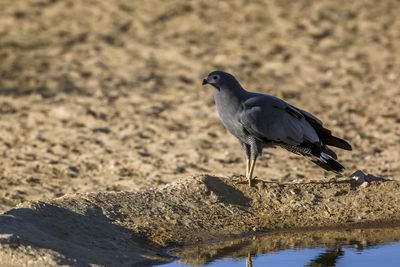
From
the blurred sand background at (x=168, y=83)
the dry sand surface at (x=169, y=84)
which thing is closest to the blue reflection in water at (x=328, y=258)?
the dry sand surface at (x=169, y=84)

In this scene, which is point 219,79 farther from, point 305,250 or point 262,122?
point 305,250

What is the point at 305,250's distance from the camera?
5.26 m

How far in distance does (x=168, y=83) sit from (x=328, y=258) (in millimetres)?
6532

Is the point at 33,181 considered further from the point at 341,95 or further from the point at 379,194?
the point at 341,95

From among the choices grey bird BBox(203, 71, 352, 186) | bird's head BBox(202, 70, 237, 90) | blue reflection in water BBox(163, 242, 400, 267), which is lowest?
blue reflection in water BBox(163, 242, 400, 267)

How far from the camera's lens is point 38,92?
10844 mm

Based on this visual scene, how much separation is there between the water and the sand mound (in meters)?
0.12

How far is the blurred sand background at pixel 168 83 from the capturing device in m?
8.17

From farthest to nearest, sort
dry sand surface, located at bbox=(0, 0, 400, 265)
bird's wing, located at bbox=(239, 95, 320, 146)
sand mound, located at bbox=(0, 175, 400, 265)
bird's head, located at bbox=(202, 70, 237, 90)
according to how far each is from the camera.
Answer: dry sand surface, located at bbox=(0, 0, 400, 265), bird's head, located at bbox=(202, 70, 237, 90), bird's wing, located at bbox=(239, 95, 320, 146), sand mound, located at bbox=(0, 175, 400, 265)

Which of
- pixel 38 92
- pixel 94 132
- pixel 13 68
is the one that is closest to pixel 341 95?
pixel 94 132

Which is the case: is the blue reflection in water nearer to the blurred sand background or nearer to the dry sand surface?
the dry sand surface

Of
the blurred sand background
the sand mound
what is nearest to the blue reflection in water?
the sand mound

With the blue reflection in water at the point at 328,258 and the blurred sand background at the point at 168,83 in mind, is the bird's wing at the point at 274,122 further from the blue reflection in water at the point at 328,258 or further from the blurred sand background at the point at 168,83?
the blurred sand background at the point at 168,83

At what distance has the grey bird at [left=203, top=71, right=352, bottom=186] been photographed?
19.3 feet
